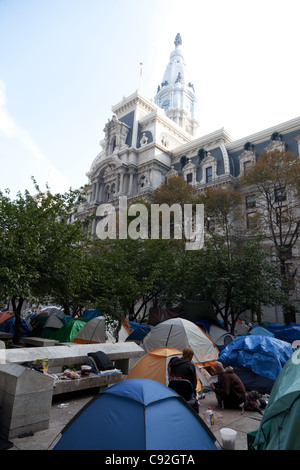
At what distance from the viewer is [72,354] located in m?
8.42

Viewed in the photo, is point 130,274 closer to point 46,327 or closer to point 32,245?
point 46,327

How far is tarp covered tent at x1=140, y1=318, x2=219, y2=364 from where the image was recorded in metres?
11.5

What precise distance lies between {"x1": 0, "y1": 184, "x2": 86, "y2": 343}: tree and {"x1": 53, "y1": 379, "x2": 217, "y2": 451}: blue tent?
6.29 meters

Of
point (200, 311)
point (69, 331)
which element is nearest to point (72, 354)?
point (69, 331)

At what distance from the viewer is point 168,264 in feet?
63.2

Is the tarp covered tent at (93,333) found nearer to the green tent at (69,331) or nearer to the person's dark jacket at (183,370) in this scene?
the green tent at (69,331)

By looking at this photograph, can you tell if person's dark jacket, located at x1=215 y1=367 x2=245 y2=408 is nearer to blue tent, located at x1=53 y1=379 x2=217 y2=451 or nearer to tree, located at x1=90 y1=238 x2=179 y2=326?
blue tent, located at x1=53 y1=379 x2=217 y2=451

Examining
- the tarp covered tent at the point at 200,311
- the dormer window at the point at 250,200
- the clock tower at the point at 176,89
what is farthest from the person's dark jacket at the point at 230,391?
the clock tower at the point at 176,89

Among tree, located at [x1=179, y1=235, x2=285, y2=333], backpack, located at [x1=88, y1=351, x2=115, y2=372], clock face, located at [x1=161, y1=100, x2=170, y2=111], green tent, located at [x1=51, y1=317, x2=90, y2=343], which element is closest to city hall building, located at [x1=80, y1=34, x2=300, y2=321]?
tree, located at [x1=179, y1=235, x2=285, y2=333]

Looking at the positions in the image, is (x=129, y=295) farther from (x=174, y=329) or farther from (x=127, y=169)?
(x=127, y=169)

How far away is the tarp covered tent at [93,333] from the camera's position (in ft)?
47.2

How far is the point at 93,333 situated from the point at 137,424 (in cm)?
1080

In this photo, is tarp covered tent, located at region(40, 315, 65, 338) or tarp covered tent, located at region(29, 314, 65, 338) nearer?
tarp covered tent, located at region(40, 315, 65, 338)
